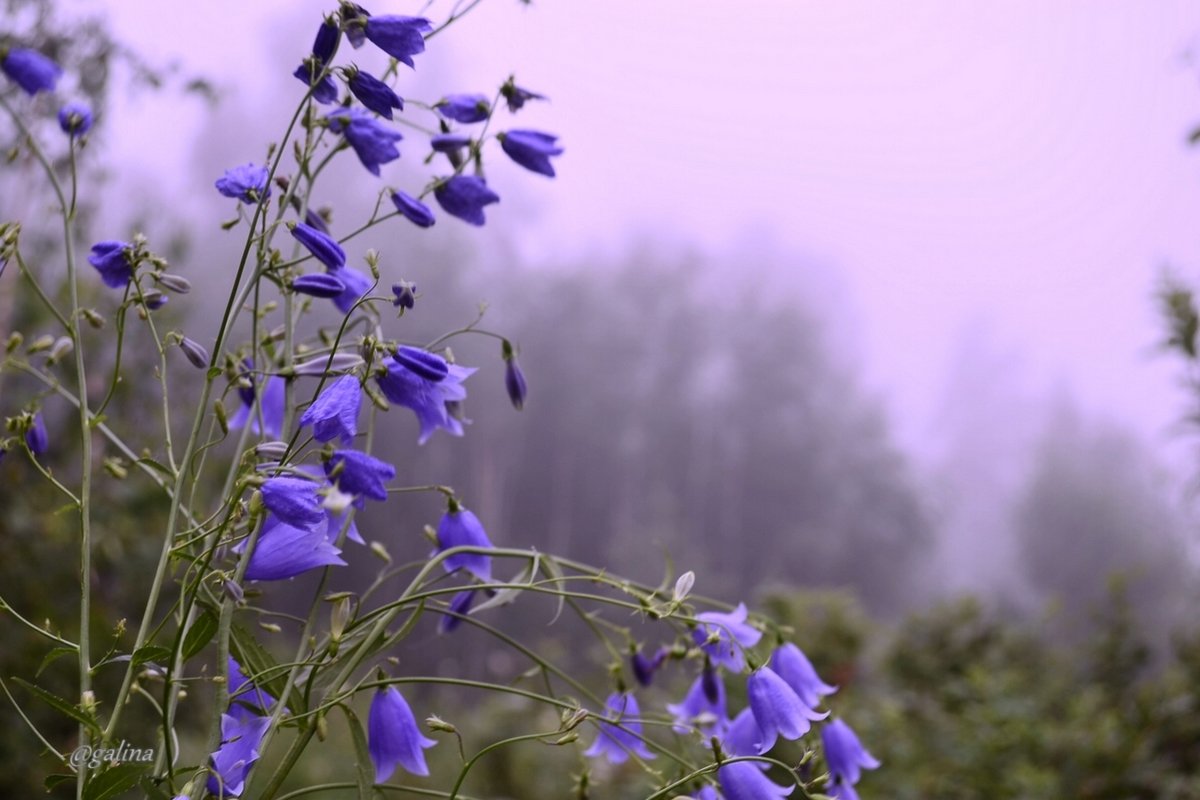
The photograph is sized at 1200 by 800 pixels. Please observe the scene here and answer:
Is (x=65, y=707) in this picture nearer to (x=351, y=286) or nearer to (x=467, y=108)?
(x=351, y=286)

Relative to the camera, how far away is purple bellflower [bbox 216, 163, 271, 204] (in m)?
0.48

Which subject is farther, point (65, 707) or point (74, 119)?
point (74, 119)

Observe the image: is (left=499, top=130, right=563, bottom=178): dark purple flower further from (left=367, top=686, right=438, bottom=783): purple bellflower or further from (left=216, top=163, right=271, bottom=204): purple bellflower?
(left=367, top=686, right=438, bottom=783): purple bellflower

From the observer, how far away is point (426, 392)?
0.49m

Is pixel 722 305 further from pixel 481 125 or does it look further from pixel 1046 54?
pixel 481 125

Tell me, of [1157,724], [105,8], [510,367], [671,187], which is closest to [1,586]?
[105,8]

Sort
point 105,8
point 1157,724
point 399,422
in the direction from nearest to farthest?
1. point 1157,724
2. point 105,8
3. point 399,422

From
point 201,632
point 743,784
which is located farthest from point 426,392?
point 743,784

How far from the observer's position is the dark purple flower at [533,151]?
594mm

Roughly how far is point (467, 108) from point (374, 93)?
12 centimetres

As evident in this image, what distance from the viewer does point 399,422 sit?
12.5 ft

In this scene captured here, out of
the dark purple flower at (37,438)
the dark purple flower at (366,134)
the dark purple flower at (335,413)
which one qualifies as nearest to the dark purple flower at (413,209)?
the dark purple flower at (366,134)

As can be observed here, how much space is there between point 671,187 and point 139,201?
216 inches

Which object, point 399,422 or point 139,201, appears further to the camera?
point 399,422
